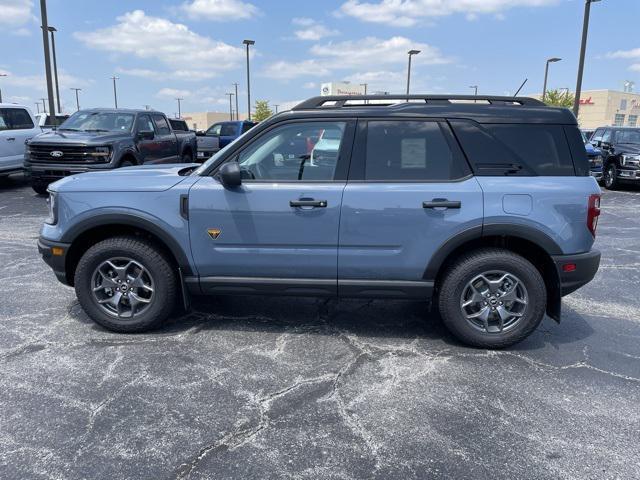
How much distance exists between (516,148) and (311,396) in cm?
233

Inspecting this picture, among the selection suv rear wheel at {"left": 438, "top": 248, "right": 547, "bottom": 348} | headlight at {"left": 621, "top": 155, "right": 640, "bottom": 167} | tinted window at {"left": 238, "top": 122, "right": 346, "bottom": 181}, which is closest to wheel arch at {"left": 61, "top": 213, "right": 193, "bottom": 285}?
tinted window at {"left": 238, "top": 122, "right": 346, "bottom": 181}

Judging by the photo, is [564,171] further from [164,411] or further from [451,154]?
[164,411]

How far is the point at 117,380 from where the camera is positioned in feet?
11.0

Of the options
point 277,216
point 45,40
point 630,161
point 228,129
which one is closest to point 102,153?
point 277,216

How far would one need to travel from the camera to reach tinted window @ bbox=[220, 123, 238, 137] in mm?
18906

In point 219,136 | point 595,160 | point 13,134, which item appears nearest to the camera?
point 13,134

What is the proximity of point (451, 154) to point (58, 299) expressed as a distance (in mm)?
3982

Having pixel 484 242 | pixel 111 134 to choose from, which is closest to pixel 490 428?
pixel 484 242

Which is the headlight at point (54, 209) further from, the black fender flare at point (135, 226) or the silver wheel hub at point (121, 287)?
the silver wheel hub at point (121, 287)

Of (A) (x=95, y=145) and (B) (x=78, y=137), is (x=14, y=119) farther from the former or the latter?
(A) (x=95, y=145)

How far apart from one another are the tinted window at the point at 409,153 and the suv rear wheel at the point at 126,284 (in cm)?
183

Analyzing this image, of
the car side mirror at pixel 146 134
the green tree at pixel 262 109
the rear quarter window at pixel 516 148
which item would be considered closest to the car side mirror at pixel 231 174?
the rear quarter window at pixel 516 148

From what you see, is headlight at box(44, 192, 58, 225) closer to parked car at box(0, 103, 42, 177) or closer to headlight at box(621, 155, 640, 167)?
parked car at box(0, 103, 42, 177)

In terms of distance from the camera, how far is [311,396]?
316 centimetres
